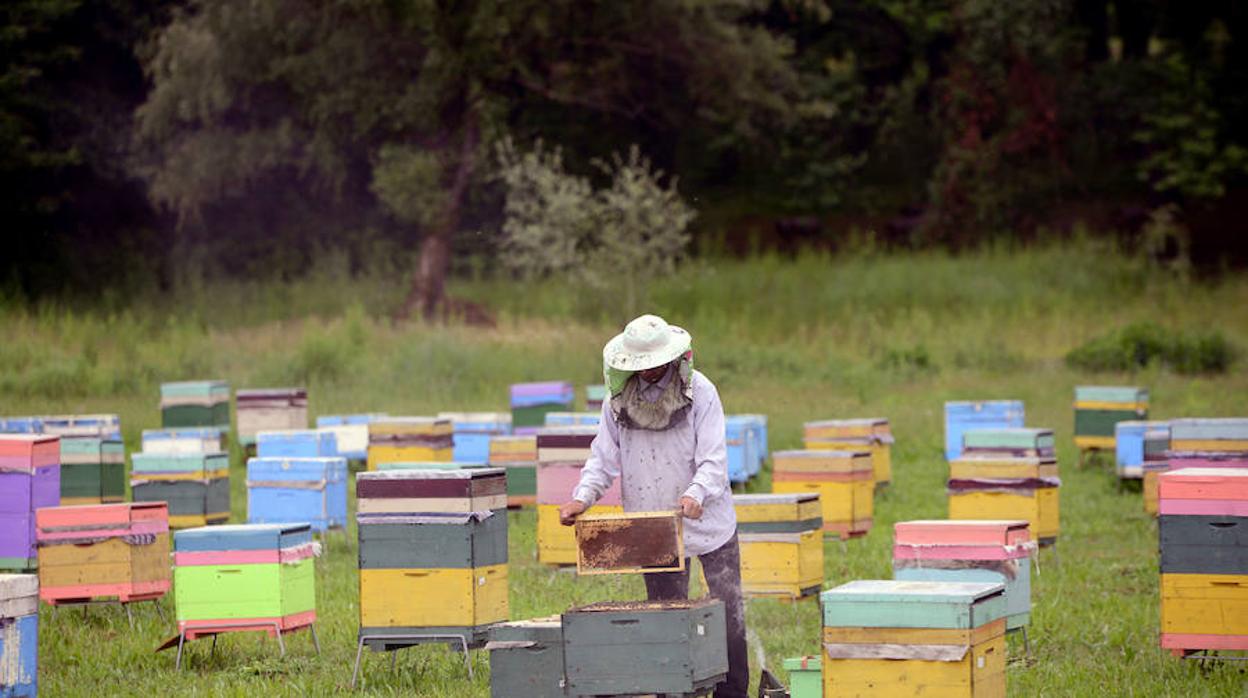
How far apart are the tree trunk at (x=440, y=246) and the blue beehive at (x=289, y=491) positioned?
16339 millimetres

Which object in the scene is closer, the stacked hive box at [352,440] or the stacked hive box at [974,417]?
the stacked hive box at [352,440]

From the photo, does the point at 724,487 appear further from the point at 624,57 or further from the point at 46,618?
the point at 624,57

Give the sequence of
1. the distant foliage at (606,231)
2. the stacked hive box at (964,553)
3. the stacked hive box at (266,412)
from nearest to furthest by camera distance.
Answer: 1. the stacked hive box at (964,553)
2. the stacked hive box at (266,412)
3. the distant foliage at (606,231)

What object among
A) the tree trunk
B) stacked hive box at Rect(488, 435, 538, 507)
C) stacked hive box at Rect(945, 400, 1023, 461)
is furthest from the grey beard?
the tree trunk

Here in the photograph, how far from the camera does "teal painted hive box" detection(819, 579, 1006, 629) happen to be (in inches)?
224

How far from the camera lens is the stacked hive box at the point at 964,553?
808 centimetres

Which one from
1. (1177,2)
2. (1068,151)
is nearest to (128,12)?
(1068,151)

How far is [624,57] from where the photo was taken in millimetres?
29922

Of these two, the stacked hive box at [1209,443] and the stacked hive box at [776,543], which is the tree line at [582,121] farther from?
the stacked hive box at [776,543]

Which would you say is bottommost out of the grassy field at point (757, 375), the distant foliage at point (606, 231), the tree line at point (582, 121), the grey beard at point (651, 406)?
the grassy field at point (757, 375)

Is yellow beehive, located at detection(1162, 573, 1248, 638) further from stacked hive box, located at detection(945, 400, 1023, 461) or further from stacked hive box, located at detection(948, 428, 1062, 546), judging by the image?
stacked hive box, located at detection(945, 400, 1023, 461)

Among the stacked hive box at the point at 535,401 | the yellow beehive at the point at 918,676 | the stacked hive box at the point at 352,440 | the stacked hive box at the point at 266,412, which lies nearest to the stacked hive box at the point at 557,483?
the yellow beehive at the point at 918,676

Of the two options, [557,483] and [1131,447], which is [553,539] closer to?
[557,483]

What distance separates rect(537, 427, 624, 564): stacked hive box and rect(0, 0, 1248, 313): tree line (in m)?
15.9
